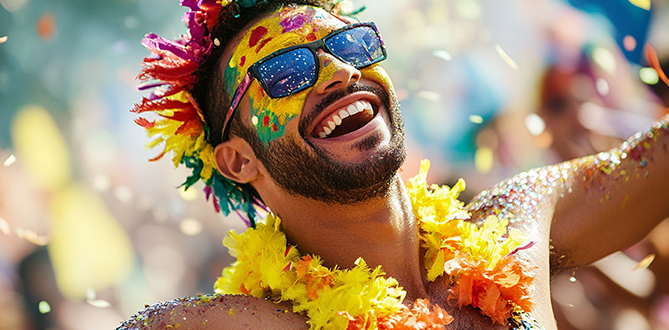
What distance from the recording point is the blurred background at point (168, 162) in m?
3.79

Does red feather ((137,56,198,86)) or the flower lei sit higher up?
red feather ((137,56,198,86))

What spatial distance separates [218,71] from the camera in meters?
2.31

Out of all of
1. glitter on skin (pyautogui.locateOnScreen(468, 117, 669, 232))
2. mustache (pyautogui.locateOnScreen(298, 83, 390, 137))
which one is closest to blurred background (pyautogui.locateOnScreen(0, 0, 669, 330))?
glitter on skin (pyautogui.locateOnScreen(468, 117, 669, 232))

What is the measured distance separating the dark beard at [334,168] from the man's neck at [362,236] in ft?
0.17

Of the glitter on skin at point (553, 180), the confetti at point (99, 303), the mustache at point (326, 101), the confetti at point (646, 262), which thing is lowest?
the confetti at point (646, 262)

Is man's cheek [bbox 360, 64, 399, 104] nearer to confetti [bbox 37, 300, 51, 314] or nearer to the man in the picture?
the man

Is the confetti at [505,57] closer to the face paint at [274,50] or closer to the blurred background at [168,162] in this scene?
the blurred background at [168,162]

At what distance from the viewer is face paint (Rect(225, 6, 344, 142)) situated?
203 cm

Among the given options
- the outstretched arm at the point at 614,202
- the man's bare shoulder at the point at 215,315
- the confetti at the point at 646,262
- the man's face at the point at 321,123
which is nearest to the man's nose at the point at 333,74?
the man's face at the point at 321,123

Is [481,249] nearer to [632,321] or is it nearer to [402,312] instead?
[402,312]

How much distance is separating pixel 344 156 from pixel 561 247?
3.87 ft

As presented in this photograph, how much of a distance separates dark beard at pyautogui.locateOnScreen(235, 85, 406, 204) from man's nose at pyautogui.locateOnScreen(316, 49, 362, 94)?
0.11 feet

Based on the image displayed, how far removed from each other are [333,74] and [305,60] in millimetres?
125

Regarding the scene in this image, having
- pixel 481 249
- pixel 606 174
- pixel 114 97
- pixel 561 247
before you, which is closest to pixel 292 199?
pixel 481 249
